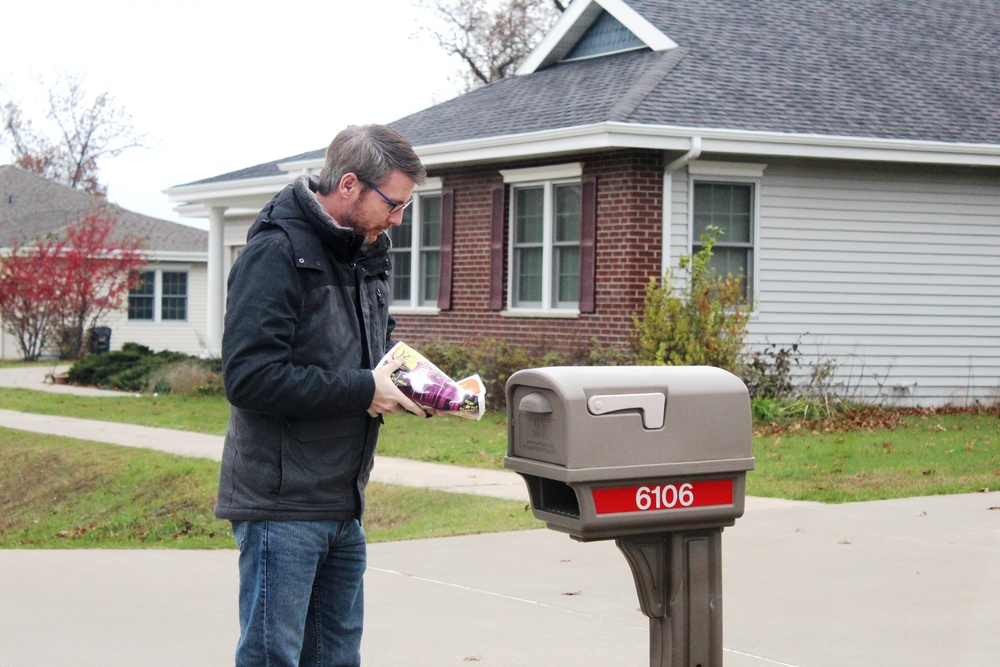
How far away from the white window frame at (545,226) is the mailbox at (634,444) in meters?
12.3

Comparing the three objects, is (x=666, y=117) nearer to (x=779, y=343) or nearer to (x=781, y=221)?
(x=781, y=221)

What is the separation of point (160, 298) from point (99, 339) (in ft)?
14.5

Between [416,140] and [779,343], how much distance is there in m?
5.70

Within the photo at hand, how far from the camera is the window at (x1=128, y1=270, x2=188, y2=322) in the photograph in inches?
1330

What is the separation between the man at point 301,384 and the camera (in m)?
3.30

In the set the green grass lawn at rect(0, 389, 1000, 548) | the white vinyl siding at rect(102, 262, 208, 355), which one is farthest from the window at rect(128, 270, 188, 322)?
the green grass lawn at rect(0, 389, 1000, 548)

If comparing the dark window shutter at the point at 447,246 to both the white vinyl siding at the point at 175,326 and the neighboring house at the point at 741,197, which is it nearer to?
the neighboring house at the point at 741,197

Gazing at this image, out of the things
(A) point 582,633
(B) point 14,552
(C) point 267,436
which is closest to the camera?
(C) point 267,436

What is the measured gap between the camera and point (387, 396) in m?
3.41


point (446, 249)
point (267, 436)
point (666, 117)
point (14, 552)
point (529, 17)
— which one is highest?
point (529, 17)

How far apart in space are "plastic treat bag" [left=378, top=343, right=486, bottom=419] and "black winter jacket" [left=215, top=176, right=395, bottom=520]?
0.10m

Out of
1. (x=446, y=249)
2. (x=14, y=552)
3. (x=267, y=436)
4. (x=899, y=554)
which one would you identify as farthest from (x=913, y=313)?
(x=267, y=436)

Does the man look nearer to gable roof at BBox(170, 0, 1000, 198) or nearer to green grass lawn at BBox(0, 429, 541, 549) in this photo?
green grass lawn at BBox(0, 429, 541, 549)

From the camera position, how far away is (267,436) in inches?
134
